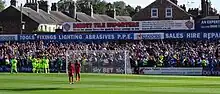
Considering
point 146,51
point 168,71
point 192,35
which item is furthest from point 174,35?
point 168,71

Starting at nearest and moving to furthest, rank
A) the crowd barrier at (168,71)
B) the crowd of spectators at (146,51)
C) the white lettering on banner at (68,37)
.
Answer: the crowd barrier at (168,71), the crowd of spectators at (146,51), the white lettering on banner at (68,37)

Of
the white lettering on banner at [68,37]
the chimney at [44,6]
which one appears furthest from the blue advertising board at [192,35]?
the chimney at [44,6]

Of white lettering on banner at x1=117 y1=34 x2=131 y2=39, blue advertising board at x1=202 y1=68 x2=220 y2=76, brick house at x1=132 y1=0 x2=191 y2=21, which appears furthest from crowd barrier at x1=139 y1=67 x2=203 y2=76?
brick house at x1=132 y1=0 x2=191 y2=21

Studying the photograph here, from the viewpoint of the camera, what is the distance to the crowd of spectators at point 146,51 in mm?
50375

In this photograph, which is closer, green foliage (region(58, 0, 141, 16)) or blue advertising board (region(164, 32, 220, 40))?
blue advertising board (region(164, 32, 220, 40))

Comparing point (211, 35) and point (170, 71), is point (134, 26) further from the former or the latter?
point (170, 71)

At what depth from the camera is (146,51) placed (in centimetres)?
5547

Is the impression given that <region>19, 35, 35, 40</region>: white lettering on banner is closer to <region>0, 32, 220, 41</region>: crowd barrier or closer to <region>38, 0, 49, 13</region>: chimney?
<region>0, 32, 220, 41</region>: crowd barrier

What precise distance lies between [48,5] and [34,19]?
9.49 meters

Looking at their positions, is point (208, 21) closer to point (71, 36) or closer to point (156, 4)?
point (71, 36)

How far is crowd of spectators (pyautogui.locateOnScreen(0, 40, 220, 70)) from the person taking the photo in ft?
165

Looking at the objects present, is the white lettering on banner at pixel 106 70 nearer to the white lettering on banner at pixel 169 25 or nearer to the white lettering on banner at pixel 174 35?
the white lettering on banner at pixel 174 35

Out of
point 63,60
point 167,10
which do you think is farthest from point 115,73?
point 167,10

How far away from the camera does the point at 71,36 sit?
6322 centimetres
